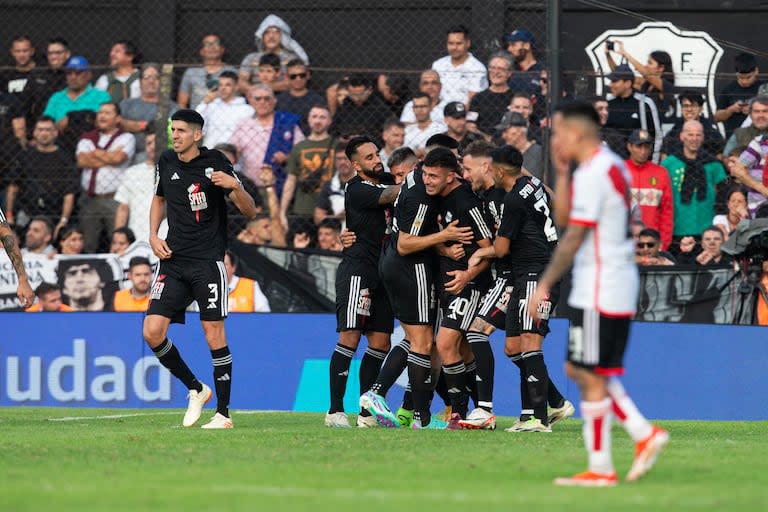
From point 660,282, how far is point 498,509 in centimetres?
852

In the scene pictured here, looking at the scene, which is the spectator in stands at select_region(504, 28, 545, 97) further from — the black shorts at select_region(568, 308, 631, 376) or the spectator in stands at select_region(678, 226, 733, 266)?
the black shorts at select_region(568, 308, 631, 376)

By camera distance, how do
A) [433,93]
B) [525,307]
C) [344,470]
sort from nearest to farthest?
1. [344,470]
2. [525,307]
3. [433,93]

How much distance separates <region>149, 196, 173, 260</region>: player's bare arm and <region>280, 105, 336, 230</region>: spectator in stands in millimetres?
4390

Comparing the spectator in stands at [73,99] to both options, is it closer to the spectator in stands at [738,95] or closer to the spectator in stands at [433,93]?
the spectator in stands at [433,93]

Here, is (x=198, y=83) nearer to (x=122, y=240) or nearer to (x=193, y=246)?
(x=122, y=240)

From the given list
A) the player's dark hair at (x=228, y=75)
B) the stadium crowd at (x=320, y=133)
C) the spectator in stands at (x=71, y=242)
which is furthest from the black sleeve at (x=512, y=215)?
the spectator in stands at (x=71, y=242)

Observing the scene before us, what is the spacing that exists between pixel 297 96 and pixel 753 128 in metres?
5.24

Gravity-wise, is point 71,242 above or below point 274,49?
below

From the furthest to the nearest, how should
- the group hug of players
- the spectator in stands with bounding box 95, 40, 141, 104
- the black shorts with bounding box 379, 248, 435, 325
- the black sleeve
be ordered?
the spectator in stands with bounding box 95, 40, 141, 104 < the black shorts with bounding box 379, 248, 435, 325 < the group hug of players < the black sleeve

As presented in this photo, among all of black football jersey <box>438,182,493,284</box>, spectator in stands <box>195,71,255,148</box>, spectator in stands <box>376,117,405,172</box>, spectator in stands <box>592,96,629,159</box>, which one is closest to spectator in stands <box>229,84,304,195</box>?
spectator in stands <box>195,71,255,148</box>

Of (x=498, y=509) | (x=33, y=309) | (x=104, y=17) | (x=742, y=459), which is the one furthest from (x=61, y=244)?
(x=498, y=509)

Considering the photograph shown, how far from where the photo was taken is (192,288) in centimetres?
1088

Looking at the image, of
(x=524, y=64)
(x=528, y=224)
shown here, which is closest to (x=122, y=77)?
(x=524, y=64)

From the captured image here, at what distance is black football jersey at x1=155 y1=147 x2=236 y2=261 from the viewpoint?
35.5 feet
